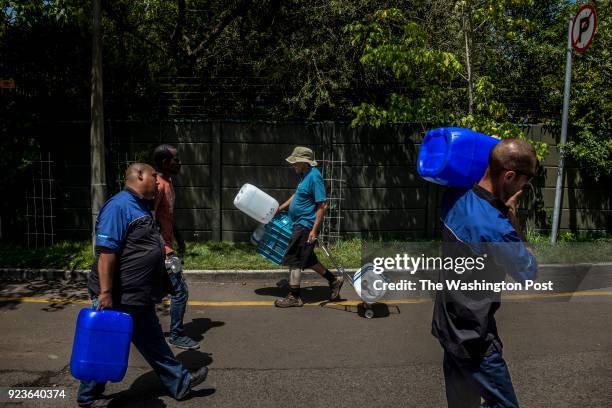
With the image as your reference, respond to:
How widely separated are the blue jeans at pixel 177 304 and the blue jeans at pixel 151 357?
3.20 ft

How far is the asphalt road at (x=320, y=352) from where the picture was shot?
14.6 feet

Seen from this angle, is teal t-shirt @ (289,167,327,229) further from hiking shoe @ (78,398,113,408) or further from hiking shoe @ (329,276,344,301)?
hiking shoe @ (78,398,113,408)

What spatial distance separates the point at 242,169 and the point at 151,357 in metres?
5.84

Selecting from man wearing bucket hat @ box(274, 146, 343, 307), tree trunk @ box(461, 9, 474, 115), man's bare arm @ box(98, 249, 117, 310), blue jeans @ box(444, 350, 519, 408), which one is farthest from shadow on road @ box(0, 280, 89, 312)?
tree trunk @ box(461, 9, 474, 115)

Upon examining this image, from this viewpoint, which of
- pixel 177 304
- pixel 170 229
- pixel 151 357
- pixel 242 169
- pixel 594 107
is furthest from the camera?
pixel 594 107

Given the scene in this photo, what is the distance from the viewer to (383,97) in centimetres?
1068

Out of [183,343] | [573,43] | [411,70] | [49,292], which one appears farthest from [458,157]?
[573,43]

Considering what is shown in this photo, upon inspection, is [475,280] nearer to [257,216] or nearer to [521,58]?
[257,216]

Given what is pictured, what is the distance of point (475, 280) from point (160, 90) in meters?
8.12

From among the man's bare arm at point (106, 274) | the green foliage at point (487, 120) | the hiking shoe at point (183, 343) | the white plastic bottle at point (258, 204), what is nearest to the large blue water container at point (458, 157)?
the man's bare arm at point (106, 274)

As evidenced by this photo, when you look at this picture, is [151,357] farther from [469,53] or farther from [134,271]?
[469,53]

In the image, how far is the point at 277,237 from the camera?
268 inches

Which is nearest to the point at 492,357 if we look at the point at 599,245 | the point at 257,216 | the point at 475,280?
the point at 475,280

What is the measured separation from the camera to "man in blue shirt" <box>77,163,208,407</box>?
3898mm
